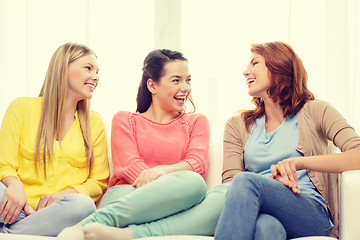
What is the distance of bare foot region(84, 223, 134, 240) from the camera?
4.89 ft

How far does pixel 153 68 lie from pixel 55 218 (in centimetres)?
93

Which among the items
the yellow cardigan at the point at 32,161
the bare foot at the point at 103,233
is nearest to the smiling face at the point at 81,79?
the yellow cardigan at the point at 32,161

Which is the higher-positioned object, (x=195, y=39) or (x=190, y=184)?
(x=195, y=39)

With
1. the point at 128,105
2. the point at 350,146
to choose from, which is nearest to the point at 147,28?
the point at 128,105

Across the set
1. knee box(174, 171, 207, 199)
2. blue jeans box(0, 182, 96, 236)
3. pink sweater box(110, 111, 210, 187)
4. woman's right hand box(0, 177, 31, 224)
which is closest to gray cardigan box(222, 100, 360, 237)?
pink sweater box(110, 111, 210, 187)

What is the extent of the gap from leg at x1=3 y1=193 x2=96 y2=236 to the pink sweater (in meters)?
0.32

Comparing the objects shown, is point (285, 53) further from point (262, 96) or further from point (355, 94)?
point (355, 94)

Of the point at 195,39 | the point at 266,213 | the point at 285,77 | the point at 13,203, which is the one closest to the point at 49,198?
the point at 13,203

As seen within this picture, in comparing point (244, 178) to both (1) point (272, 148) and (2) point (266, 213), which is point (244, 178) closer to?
(2) point (266, 213)

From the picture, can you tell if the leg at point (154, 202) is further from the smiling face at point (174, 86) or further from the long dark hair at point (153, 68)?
the long dark hair at point (153, 68)

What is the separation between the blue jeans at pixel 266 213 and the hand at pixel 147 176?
18.9 inches

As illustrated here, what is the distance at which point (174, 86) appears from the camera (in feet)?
7.20

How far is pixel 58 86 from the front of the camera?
2.11m

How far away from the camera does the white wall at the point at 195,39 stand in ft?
8.57
